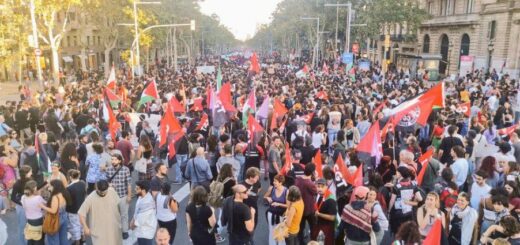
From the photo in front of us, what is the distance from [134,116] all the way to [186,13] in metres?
49.0

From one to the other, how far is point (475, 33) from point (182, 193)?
129ft

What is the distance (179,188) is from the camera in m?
10.8

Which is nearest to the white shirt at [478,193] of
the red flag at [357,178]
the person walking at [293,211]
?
the red flag at [357,178]

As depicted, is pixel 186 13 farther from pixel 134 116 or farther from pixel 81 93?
pixel 134 116

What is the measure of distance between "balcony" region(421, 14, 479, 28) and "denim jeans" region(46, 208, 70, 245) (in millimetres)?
42561

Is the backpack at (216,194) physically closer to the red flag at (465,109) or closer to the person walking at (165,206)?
the person walking at (165,206)

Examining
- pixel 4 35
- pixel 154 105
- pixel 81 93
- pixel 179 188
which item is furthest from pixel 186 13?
pixel 179 188

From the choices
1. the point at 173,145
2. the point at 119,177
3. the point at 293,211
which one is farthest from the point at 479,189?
the point at 173,145

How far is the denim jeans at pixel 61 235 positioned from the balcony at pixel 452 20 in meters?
42.6

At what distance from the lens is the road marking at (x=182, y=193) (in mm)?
9992

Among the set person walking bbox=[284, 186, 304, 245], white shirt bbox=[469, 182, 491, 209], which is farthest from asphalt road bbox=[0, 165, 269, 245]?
white shirt bbox=[469, 182, 491, 209]

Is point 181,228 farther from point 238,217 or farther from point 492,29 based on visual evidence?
point 492,29

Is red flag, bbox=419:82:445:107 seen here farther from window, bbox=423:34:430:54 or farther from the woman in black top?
window, bbox=423:34:430:54

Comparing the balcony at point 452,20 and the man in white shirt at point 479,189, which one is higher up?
the balcony at point 452,20
